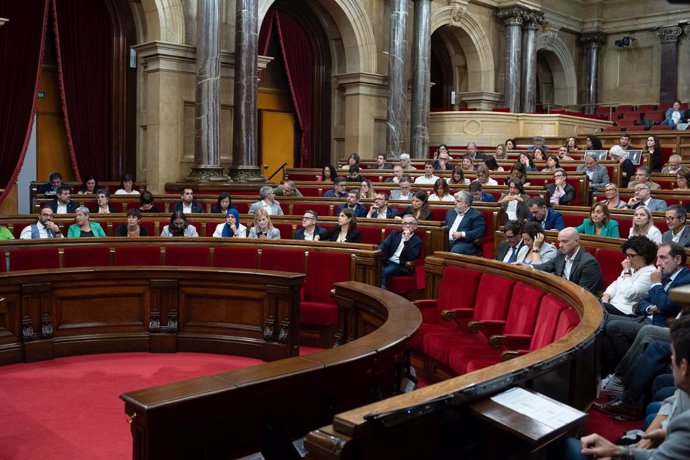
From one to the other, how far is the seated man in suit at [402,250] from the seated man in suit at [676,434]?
462 centimetres

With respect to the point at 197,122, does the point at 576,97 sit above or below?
above

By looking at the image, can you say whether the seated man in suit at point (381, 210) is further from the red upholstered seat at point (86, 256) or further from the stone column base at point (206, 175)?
the stone column base at point (206, 175)

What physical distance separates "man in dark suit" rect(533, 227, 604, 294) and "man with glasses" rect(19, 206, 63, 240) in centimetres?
481

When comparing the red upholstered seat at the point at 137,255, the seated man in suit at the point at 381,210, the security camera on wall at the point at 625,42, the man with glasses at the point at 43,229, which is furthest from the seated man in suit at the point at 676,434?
the security camera on wall at the point at 625,42

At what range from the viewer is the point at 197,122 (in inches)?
448

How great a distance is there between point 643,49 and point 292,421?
21383mm

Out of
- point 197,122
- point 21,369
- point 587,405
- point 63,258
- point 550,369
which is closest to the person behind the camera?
point 550,369

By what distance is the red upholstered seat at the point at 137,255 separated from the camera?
6219 mm

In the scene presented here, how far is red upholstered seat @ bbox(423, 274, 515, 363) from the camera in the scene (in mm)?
4637

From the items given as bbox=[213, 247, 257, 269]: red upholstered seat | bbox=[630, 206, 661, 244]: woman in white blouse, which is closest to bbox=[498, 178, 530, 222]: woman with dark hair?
bbox=[630, 206, 661, 244]: woman in white blouse

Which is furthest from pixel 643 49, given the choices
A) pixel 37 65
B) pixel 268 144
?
pixel 37 65

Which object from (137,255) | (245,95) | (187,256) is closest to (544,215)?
(187,256)

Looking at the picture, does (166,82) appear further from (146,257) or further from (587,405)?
(587,405)

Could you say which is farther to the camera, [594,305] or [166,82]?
[166,82]
